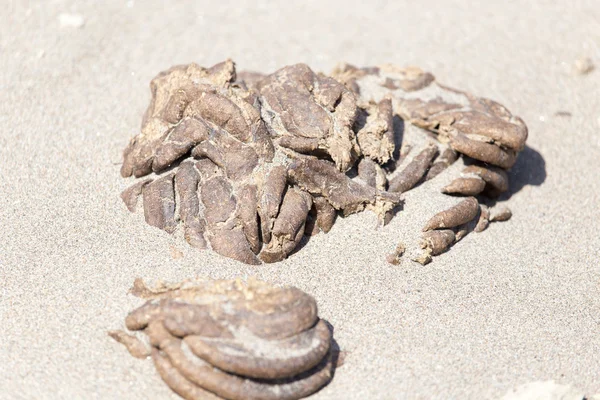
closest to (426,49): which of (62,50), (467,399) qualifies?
(62,50)

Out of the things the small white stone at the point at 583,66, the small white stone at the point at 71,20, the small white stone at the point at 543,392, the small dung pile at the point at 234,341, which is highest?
the small white stone at the point at 71,20

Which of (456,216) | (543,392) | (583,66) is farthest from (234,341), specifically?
(583,66)

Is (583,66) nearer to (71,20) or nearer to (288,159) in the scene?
(288,159)

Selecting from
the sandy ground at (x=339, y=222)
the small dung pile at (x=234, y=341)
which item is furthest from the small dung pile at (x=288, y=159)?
the small dung pile at (x=234, y=341)

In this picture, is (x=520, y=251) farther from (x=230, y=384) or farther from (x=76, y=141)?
(x=76, y=141)

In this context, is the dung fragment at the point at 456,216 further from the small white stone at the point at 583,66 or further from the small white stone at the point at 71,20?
the small white stone at the point at 71,20

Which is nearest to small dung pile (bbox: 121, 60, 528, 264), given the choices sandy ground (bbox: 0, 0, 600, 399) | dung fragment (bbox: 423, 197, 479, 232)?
dung fragment (bbox: 423, 197, 479, 232)
